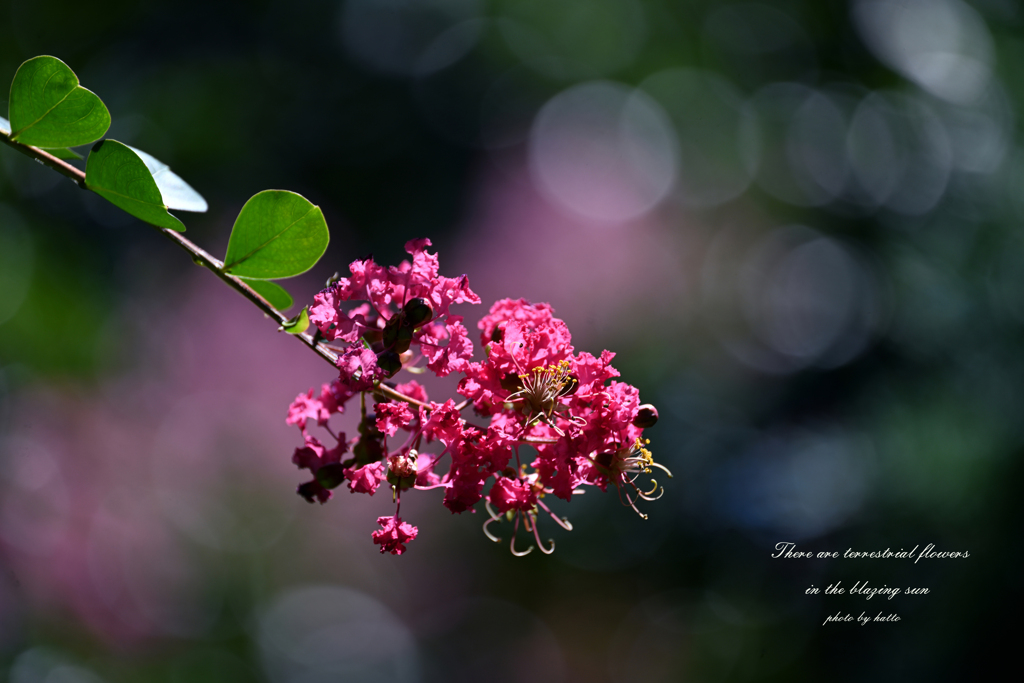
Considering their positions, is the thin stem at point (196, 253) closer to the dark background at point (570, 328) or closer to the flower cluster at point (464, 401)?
the flower cluster at point (464, 401)

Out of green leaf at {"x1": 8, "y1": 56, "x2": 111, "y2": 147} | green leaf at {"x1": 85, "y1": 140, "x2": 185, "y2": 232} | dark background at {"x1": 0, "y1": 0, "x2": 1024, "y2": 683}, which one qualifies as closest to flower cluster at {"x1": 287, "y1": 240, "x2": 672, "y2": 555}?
green leaf at {"x1": 85, "y1": 140, "x2": 185, "y2": 232}

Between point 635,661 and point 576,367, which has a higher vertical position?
point 576,367

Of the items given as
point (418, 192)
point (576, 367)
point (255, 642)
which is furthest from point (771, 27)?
point (255, 642)

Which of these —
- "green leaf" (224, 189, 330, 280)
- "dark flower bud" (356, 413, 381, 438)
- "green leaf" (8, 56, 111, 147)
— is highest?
"green leaf" (8, 56, 111, 147)

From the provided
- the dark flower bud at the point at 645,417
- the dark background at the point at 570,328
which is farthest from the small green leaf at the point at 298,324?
the dark background at the point at 570,328

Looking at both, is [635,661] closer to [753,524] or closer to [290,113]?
[753,524]

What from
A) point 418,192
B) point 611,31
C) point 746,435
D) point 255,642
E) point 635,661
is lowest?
point 255,642

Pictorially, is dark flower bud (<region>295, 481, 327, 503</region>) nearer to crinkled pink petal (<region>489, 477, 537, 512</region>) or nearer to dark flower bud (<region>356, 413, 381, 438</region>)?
dark flower bud (<region>356, 413, 381, 438</region>)
